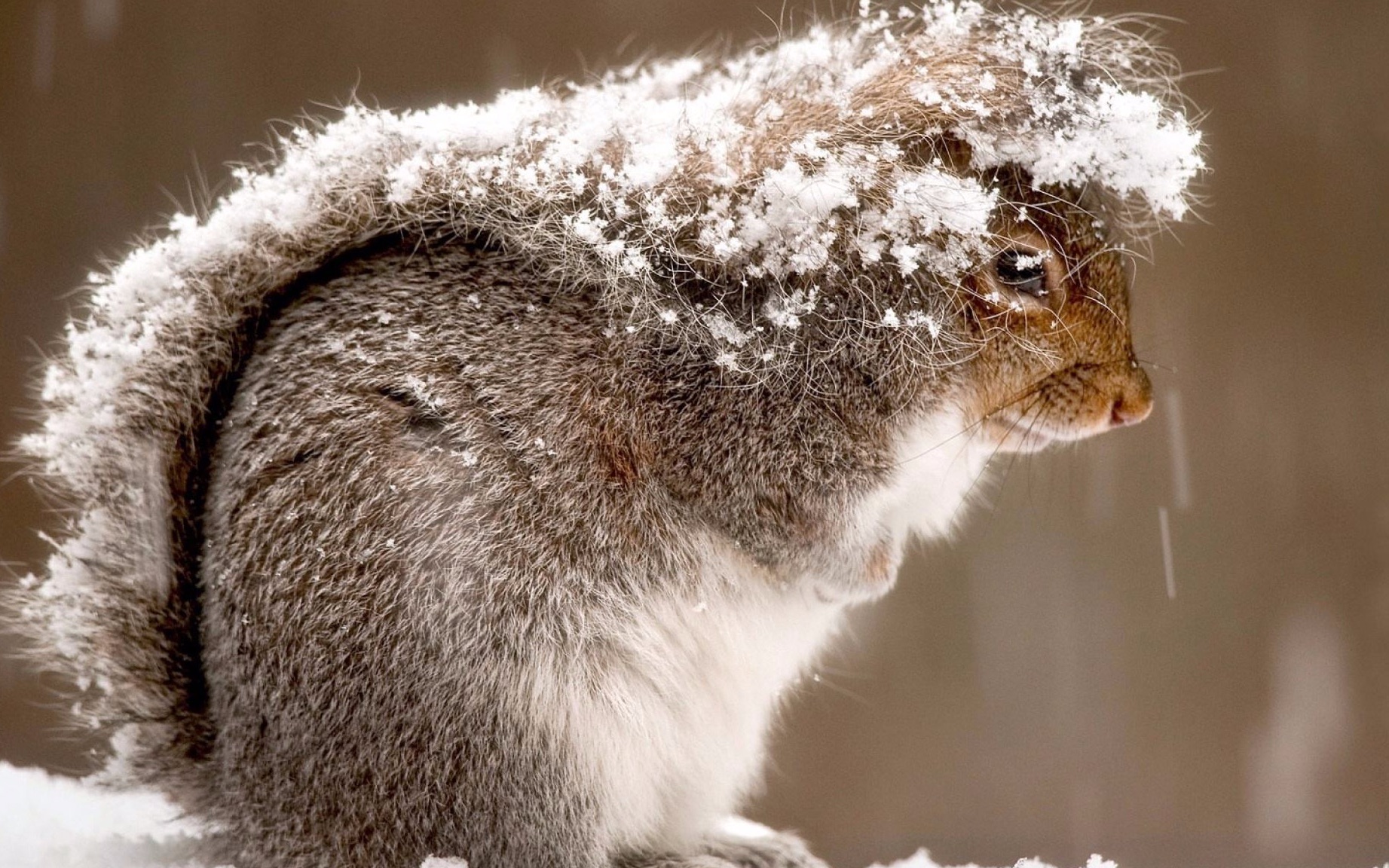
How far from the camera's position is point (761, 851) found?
165 cm

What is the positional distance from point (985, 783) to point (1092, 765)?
0.29 m

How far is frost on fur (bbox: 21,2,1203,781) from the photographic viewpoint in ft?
4.56

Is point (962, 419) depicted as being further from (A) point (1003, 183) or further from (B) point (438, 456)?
(B) point (438, 456)

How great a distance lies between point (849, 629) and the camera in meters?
1.98

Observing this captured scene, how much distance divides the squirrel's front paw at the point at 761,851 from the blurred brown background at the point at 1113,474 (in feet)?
3.48

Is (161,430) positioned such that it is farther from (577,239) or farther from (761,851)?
(761,851)

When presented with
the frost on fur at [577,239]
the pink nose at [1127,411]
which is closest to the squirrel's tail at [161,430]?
the frost on fur at [577,239]

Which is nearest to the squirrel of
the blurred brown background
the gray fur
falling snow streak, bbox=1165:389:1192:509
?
the gray fur

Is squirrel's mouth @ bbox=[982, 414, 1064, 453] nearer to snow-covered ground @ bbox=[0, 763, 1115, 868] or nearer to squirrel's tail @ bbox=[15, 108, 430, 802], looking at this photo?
snow-covered ground @ bbox=[0, 763, 1115, 868]

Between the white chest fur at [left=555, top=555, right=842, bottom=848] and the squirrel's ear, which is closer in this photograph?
the white chest fur at [left=555, top=555, right=842, bottom=848]

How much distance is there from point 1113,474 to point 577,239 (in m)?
2.33

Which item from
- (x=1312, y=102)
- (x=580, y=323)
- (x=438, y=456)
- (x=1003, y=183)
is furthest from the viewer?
(x=1312, y=102)

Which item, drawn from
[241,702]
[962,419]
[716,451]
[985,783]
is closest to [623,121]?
[716,451]

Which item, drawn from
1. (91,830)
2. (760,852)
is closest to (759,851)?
(760,852)
